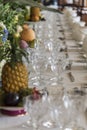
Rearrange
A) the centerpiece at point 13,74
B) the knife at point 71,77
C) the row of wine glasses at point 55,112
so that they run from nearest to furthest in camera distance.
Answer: the row of wine glasses at point 55,112 < the centerpiece at point 13,74 < the knife at point 71,77

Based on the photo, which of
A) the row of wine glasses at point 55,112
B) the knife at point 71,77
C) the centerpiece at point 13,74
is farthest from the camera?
the knife at point 71,77

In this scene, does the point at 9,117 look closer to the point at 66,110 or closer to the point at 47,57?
the point at 66,110

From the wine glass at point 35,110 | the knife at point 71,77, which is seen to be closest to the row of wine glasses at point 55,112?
the wine glass at point 35,110

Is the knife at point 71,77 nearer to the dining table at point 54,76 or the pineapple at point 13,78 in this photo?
the dining table at point 54,76

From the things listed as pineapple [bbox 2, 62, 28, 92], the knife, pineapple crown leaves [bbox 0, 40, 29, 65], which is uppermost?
A: pineapple crown leaves [bbox 0, 40, 29, 65]

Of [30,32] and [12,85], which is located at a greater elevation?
[12,85]

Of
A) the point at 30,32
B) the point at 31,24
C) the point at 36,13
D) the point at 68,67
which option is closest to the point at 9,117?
the point at 68,67

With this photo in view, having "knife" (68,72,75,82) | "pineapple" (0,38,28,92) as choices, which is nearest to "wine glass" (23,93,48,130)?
"pineapple" (0,38,28,92)

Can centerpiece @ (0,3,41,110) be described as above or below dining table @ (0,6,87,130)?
above

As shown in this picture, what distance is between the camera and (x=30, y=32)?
177 cm

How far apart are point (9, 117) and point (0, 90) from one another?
0.37ft

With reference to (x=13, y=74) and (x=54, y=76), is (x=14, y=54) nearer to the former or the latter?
(x=13, y=74)

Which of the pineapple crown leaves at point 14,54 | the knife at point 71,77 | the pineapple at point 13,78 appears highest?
the pineapple crown leaves at point 14,54

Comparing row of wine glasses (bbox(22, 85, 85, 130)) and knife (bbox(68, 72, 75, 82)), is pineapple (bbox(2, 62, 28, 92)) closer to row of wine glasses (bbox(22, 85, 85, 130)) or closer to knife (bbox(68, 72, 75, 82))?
row of wine glasses (bbox(22, 85, 85, 130))
